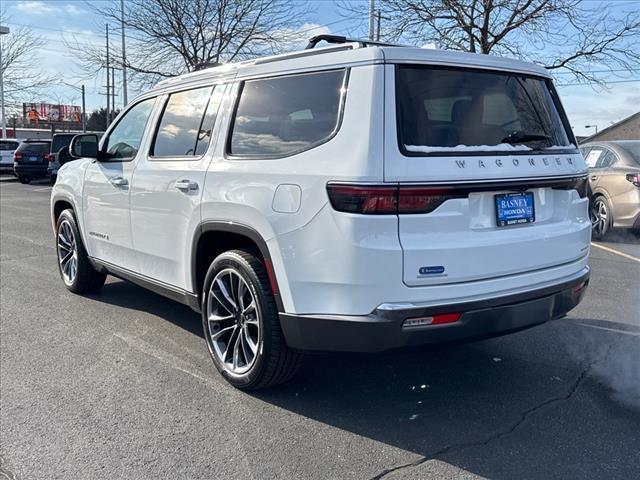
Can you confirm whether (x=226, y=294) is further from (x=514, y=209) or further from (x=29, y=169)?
(x=29, y=169)

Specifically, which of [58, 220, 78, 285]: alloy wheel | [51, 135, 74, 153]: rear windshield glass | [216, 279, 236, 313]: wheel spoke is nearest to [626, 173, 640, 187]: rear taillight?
[216, 279, 236, 313]: wheel spoke

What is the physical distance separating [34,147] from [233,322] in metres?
22.7

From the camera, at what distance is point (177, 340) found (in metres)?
4.69

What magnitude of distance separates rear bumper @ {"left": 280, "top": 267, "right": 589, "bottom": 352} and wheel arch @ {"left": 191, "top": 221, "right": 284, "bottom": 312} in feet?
0.75

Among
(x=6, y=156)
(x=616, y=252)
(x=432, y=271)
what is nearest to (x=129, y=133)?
(x=432, y=271)

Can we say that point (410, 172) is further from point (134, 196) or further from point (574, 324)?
point (574, 324)

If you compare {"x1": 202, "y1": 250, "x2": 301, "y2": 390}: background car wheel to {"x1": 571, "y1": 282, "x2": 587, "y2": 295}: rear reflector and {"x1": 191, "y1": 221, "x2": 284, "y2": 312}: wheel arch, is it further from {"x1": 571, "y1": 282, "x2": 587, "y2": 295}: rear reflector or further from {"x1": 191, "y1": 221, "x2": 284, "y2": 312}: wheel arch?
{"x1": 571, "y1": 282, "x2": 587, "y2": 295}: rear reflector

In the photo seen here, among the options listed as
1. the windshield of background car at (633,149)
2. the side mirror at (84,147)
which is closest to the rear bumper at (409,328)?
the side mirror at (84,147)

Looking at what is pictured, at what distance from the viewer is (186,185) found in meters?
3.98

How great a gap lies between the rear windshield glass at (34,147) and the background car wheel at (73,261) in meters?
19.3

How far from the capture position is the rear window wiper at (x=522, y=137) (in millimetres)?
3318

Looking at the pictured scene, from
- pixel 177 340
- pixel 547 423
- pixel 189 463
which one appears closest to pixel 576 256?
pixel 547 423

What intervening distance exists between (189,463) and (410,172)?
70.2 inches

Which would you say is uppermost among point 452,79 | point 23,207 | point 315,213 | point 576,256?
point 452,79
